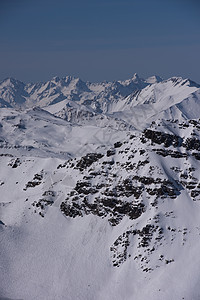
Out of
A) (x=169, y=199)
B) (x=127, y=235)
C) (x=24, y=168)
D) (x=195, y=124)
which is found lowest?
(x=24, y=168)

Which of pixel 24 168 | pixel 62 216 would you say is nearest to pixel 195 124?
pixel 62 216

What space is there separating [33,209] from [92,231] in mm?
27805

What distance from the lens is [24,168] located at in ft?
596

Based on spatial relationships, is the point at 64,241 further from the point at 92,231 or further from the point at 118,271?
the point at 118,271

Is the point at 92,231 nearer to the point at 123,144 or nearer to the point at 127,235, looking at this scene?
the point at 127,235

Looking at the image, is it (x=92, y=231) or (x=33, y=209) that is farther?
(x=33, y=209)

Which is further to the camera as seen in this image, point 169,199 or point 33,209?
point 33,209

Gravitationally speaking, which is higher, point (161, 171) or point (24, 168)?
point (161, 171)

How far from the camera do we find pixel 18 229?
420ft

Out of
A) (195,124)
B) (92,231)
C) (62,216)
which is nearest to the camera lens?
(92,231)

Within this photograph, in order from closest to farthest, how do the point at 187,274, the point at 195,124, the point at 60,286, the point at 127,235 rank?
the point at 187,274, the point at 60,286, the point at 127,235, the point at 195,124

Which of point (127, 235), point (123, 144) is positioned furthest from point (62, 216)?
point (123, 144)

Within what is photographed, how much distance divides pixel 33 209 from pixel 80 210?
20.0 meters

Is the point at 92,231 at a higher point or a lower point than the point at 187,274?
lower
